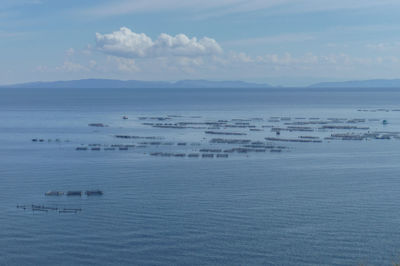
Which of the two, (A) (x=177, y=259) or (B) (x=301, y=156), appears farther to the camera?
(B) (x=301, y=156)

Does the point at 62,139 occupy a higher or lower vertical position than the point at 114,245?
higher

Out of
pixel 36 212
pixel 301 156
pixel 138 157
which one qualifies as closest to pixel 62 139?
pixel 138 157

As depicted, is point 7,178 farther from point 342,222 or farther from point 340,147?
point 340,147

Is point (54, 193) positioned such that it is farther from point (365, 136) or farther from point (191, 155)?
point (365, 136)

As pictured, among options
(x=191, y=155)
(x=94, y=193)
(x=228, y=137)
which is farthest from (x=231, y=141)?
(x=94, y=193)

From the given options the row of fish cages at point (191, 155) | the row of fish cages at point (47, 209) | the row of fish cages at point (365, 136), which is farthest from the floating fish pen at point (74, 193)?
the row of fish cages at point (365, 136)

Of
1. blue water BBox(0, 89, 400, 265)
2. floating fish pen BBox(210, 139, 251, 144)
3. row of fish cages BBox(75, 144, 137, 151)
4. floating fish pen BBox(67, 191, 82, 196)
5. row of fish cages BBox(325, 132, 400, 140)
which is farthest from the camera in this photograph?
row of fish cages BBox(325, 132, 400, 140)

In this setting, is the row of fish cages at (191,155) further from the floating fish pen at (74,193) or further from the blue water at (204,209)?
the floating fish pen at (74,193)

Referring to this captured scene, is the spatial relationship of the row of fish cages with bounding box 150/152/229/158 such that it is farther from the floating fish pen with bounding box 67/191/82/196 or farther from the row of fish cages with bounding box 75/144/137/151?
the floating fish pen with bounding box 67/191/82/196

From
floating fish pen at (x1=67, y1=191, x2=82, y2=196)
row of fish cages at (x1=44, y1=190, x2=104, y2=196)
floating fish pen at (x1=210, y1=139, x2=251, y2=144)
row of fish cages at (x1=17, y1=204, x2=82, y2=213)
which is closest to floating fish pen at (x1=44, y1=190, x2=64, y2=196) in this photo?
row of fish cages at (x1=44, y1=190, x2=104, y2=196)
